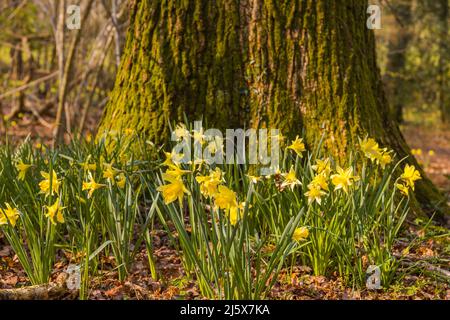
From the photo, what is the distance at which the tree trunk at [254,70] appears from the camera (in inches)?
130

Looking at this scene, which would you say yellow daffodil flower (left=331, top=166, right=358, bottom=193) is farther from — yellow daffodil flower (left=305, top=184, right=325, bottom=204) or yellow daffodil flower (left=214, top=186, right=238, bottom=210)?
yellow daffodil flower (left=214, top=186, right=238, bottom=210)

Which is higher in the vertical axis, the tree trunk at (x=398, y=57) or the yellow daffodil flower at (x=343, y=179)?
the tree trunk at (x=398, y=57)

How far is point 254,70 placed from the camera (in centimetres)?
334

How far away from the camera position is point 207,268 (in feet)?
7.41

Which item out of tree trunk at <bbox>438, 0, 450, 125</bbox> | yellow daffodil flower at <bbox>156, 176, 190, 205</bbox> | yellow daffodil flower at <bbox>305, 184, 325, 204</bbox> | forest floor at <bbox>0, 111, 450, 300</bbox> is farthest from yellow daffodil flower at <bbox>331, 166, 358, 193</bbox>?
tree trunk at <bbox>438, 0, 450, 125</bbox>

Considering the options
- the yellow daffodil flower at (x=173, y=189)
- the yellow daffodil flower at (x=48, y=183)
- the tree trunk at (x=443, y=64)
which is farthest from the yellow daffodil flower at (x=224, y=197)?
the tree trunk at (x=443, y=64)

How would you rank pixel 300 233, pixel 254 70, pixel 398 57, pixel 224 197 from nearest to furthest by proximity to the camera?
pixel 224 197, pixel 300 233, pixel 254 70, pixel 398 57

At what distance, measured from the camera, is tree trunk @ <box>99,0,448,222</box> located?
3305 millimetres

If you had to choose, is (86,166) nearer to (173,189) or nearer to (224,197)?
(173,189)

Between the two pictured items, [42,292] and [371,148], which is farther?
[371,148]

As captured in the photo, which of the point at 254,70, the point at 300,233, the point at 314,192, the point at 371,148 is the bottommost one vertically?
the point at 300,233

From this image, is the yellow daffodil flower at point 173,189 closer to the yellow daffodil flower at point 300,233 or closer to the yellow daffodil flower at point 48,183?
the yellow daffodil flower at point 300,233

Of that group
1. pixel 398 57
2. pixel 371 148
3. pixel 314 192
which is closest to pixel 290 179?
pixel 314 192
